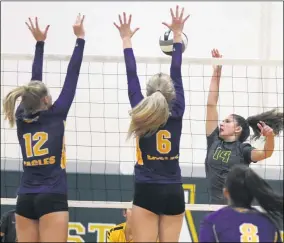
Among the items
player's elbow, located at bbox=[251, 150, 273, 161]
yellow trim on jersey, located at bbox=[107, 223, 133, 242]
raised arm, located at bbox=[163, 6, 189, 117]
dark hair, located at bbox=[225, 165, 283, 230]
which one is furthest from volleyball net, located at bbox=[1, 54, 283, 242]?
dark hair, located at bbox=[225, 165, 283, 230]

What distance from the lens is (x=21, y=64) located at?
7.63m

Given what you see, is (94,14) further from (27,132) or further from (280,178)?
(27,132)

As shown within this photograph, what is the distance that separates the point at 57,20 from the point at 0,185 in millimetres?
2223

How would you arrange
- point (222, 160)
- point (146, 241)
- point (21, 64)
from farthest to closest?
1. point (21, 64)
2. point (222, 160)
3. point (146, 241)

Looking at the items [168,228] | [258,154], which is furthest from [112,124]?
[168,228]

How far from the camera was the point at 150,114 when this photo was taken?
371 cm

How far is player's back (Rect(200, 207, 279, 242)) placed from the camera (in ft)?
10.5

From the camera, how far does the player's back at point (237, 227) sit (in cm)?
319

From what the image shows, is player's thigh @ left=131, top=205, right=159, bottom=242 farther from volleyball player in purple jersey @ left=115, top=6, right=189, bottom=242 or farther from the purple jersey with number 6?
the purple jersey with number 6

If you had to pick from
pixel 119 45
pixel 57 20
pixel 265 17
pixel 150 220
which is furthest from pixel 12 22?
pixel 150 220

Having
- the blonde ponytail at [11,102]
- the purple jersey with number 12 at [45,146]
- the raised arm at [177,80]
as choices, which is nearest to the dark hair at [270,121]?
the raised arm at [177,80]

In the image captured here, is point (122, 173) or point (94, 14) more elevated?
point (94, 14)

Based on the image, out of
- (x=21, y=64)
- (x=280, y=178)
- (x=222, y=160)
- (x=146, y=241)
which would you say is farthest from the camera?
(x=21, y=64)

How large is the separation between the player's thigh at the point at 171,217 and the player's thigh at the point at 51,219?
0.58 meters
